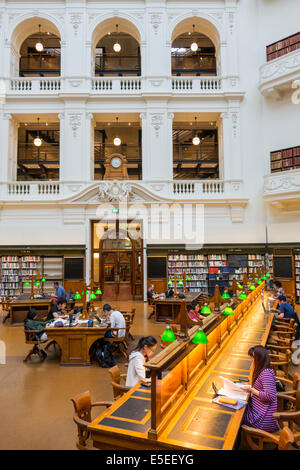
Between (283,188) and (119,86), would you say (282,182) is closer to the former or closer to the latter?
(283,188)

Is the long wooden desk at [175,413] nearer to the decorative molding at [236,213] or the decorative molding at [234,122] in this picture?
the decorative molding at [236,213]

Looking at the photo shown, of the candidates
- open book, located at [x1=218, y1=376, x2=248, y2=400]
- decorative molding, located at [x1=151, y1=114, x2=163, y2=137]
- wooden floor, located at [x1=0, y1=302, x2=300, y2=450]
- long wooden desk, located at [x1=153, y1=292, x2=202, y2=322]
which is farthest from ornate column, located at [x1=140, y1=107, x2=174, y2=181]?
open book, located at [x1=218, y1=376, x2=248, y2=400]

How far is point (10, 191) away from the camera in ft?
44.2

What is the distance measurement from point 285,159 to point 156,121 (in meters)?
5.66

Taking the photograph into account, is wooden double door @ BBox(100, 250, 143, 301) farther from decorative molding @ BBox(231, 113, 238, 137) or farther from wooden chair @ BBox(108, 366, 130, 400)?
wooden chair @ BBox(108, 366, 130, 400)

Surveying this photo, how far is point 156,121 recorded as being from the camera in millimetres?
13586

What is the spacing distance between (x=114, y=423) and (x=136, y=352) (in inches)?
44.6

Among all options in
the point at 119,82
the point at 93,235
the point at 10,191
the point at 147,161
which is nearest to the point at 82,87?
the point at 119,82

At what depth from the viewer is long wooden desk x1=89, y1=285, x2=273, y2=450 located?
2.34 meters

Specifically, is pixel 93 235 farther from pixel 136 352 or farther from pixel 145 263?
pixel 136 352

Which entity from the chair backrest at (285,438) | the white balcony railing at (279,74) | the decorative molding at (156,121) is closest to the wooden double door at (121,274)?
the decorative molding at (156,121)

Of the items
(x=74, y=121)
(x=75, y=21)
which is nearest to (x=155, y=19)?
(x=75, y=21)

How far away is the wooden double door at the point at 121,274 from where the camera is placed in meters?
13.9

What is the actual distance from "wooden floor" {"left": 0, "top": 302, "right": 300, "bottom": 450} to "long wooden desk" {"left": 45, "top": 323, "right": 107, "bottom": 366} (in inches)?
8.0
